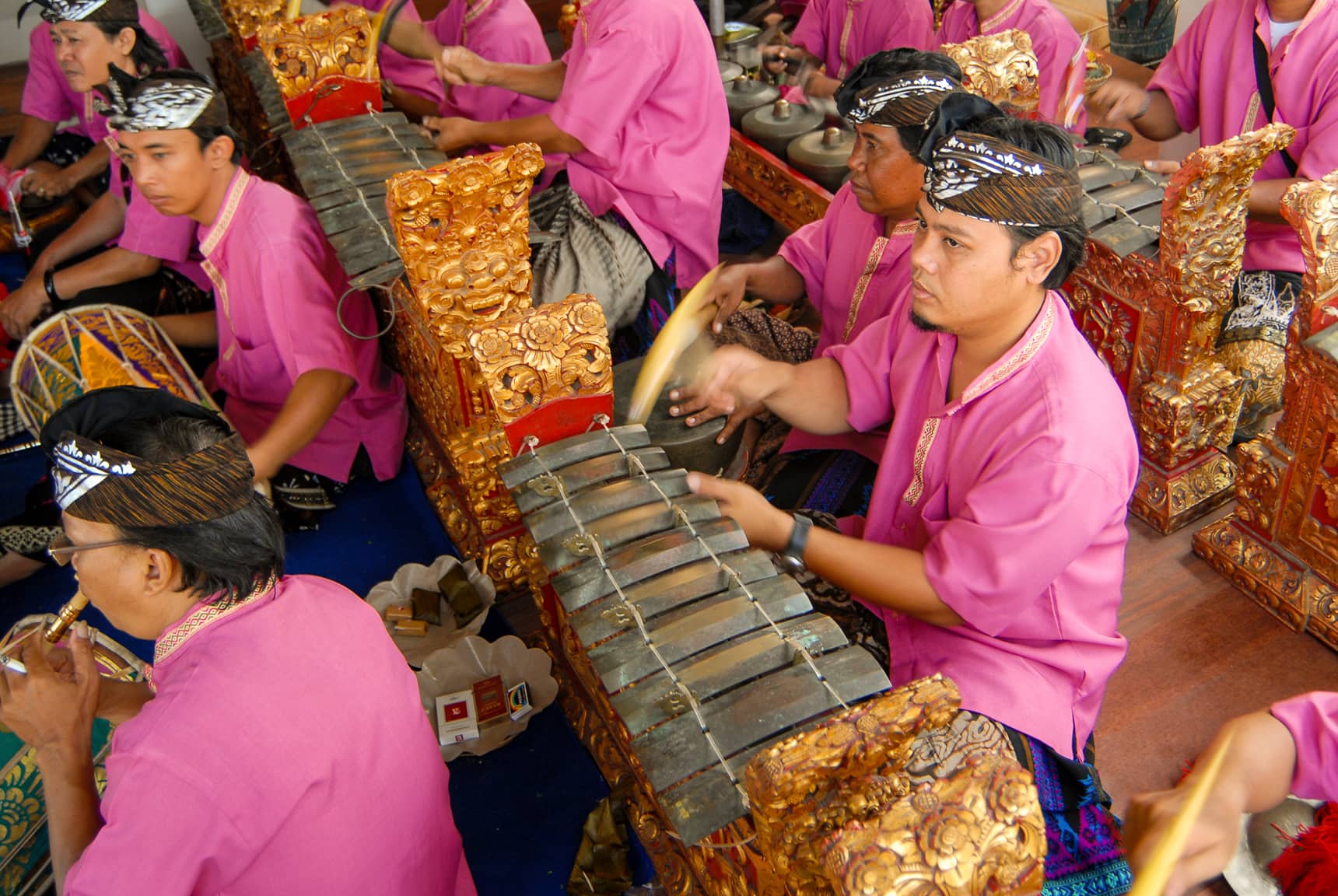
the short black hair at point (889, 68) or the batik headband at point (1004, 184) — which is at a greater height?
the batik headband at point (1004, 184)

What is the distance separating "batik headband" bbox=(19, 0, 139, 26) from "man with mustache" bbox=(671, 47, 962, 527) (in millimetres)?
2357

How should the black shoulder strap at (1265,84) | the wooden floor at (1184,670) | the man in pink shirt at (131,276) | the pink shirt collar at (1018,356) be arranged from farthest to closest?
the man in pink shirt at (131,276)
the black shoulder strap at (1265,84)
the wooden floor at (1184,670)
the pink shirt collar at (1018,356)

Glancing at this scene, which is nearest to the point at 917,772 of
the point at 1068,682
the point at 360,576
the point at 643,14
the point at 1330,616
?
the point at 1068,682

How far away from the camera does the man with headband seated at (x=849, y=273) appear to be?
238 centimetres

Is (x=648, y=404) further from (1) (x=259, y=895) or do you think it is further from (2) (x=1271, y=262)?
(2) (x=1271, y=262)

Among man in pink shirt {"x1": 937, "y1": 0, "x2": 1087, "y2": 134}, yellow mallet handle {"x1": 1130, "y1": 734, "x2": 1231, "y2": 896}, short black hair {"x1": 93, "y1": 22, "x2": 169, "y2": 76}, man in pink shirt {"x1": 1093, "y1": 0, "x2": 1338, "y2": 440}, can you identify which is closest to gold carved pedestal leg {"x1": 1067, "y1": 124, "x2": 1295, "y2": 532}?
man in pink shirt {"x1": 1093, "y1": 0, "x2": 1338, "y2": 440}

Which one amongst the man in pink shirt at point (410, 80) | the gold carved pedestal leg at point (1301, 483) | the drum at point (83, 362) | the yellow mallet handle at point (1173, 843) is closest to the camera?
the yellow mallet handle at point (1173, 843)

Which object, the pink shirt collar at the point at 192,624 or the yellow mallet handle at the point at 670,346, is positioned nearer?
the pink shirt collar at the point at 192,624

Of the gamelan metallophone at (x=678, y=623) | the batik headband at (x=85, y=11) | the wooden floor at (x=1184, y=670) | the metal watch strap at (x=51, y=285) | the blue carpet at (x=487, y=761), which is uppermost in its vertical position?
the batik headband at (x=85, y=11)

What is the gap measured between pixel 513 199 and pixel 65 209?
125 inches

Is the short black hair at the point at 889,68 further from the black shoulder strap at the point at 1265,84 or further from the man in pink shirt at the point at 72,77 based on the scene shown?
the man in pink shirt at the point at 72,77

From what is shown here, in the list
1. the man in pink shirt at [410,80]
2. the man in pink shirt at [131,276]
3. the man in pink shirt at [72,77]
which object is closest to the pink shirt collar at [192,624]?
the man in pink shirt at [131,276]

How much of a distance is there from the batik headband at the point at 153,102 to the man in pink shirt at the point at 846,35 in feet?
8.24

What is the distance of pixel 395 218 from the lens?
230cm
